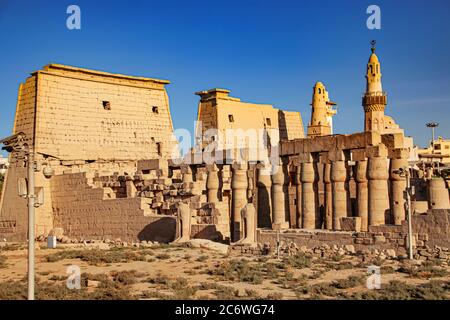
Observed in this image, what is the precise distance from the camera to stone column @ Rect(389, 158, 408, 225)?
75.4ft

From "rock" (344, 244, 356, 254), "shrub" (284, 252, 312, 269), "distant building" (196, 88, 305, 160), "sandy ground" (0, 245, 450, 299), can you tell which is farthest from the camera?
"distant building" (196, 88, 305, 160)

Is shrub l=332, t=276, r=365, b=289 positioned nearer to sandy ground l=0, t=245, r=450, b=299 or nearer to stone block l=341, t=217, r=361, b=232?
sandy ground l=0, t=245, r=450, b=299

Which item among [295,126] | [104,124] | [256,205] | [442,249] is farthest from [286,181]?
[295,126]

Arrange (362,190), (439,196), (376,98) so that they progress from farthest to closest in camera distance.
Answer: (376,98)
(362,190)
(439,196)

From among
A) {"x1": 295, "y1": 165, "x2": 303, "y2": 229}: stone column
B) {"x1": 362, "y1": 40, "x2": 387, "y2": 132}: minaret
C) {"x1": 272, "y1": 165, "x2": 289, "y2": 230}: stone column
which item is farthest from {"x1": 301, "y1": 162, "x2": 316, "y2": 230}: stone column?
{"x1": 362, "y1": 40, "x2": 387, "y2": 132}: minaret

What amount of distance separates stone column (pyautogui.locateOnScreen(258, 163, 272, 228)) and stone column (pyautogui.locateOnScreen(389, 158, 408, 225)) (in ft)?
18.3

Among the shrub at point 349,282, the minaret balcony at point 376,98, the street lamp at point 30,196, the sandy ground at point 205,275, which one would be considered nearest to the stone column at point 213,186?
the sandy ground at point 205,275

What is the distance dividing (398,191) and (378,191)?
32.9 inches

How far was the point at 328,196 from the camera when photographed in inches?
1014

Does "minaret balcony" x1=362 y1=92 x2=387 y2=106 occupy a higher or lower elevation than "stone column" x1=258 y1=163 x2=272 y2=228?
higher

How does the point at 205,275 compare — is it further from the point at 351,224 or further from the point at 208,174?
the point at 208,174

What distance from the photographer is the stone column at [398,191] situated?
2298 centimetres

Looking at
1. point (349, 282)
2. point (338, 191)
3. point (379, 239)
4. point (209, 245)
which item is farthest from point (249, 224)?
point (349, 282)

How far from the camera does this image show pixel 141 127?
128 ft
